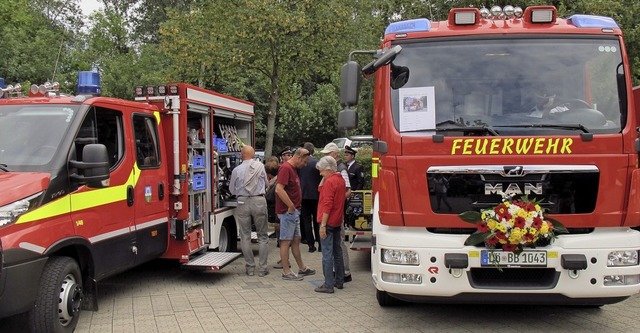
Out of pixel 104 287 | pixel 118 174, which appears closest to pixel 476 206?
pixel 118 174

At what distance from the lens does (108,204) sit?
5.86m

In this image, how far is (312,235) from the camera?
979 cm

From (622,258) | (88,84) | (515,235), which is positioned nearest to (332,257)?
(515,235)

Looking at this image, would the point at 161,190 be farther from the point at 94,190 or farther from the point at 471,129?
the point at 471,129

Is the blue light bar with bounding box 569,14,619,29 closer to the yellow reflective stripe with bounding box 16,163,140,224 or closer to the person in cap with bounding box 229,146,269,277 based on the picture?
the person in cap with bounding box 229,146,269,277

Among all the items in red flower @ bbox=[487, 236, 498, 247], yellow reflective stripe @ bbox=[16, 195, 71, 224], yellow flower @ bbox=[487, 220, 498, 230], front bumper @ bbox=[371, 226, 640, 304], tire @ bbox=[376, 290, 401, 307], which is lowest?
tire @ bbox=[376, 290, 401, 307]

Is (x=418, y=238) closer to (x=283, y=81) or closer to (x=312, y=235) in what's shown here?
(x=312, y=235)

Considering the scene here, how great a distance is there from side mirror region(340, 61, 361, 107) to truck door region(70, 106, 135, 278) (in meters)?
2.56

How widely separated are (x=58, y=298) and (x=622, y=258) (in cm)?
486

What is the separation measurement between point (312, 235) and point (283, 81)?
5849 millimetres

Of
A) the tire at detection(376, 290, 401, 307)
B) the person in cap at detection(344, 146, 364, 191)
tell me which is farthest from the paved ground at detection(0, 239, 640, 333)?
the person in cap at detection(344, 146, 364, 191)

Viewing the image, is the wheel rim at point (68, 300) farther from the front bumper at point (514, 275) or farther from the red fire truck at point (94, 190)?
the front bumper at point (514, 275)

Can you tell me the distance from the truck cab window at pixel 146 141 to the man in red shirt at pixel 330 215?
2057 millimetres

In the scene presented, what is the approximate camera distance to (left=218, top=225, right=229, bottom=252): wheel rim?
8.75m
